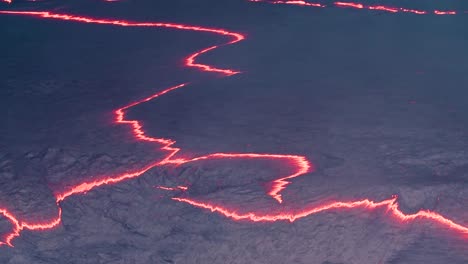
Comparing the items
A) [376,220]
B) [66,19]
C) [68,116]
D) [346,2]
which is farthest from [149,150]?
[346,2]

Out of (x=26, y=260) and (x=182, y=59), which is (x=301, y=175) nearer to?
(x=26, y=260)

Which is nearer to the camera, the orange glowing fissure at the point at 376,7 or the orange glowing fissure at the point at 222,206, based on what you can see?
the orange glowing fissure at the point at 222,206

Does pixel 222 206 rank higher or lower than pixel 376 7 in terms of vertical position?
lower

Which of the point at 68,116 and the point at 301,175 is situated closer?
the point at 301,175

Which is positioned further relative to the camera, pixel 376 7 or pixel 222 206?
pixel 376 7

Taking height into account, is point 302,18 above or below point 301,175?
above

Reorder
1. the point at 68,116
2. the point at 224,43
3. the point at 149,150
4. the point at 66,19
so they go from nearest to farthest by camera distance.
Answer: the point at 149,150
the point at 68,116
the point at 224,43
the point at 66,19

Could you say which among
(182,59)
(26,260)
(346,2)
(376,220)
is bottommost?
(26,260)

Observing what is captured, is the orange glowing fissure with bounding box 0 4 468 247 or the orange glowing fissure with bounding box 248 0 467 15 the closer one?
the orange glowing fissure with bounding box 0 4 468 247

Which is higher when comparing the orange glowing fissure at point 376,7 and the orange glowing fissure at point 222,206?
the orange glowing fissure at point 376,7

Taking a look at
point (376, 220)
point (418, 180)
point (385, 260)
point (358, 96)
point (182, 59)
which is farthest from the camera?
point (182, 59)

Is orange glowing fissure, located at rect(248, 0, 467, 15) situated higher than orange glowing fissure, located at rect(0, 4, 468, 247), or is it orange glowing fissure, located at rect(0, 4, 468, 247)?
orange glowing fissure, located at rect(248, 0, 467, 15)
